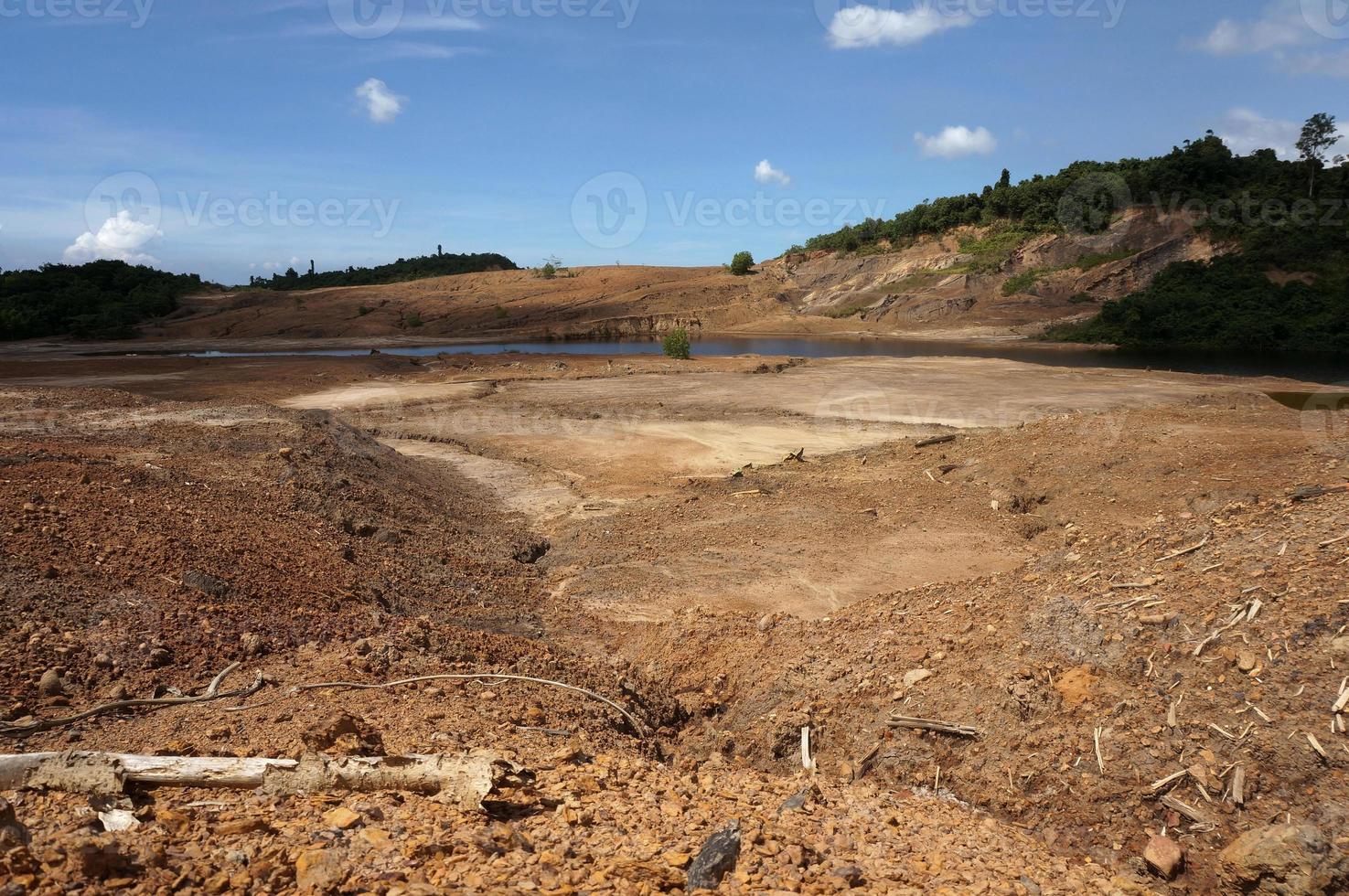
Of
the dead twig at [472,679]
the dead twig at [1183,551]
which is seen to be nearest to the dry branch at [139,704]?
the dead twig at [472,679]

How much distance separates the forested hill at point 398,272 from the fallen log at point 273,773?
81.3 metres

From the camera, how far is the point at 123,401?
18.7 metres

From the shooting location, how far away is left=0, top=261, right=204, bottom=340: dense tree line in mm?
49156

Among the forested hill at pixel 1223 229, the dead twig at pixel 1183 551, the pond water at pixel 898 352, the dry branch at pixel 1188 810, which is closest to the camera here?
the dry branch at pixel 1188 810

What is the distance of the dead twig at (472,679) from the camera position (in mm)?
4883

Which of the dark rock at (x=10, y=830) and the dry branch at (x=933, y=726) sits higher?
the dark rock at (x=10, y=830)

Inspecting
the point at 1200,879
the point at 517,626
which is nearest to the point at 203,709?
the point at 517,626

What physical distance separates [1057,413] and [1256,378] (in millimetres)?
11921

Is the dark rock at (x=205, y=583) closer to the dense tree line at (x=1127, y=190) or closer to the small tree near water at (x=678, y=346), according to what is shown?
the small tree near water at (x=678, y=346)

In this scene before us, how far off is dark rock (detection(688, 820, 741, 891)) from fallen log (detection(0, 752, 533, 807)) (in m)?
0.93

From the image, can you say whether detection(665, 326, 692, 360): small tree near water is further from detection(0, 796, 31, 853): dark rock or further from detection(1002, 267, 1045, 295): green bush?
detection(0, 796, 31, 853): dark rock

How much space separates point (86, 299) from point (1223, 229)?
68.1 metres

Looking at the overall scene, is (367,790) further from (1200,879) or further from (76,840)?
(1200,879)

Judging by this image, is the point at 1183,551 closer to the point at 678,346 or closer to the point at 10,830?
the point at 10,830
